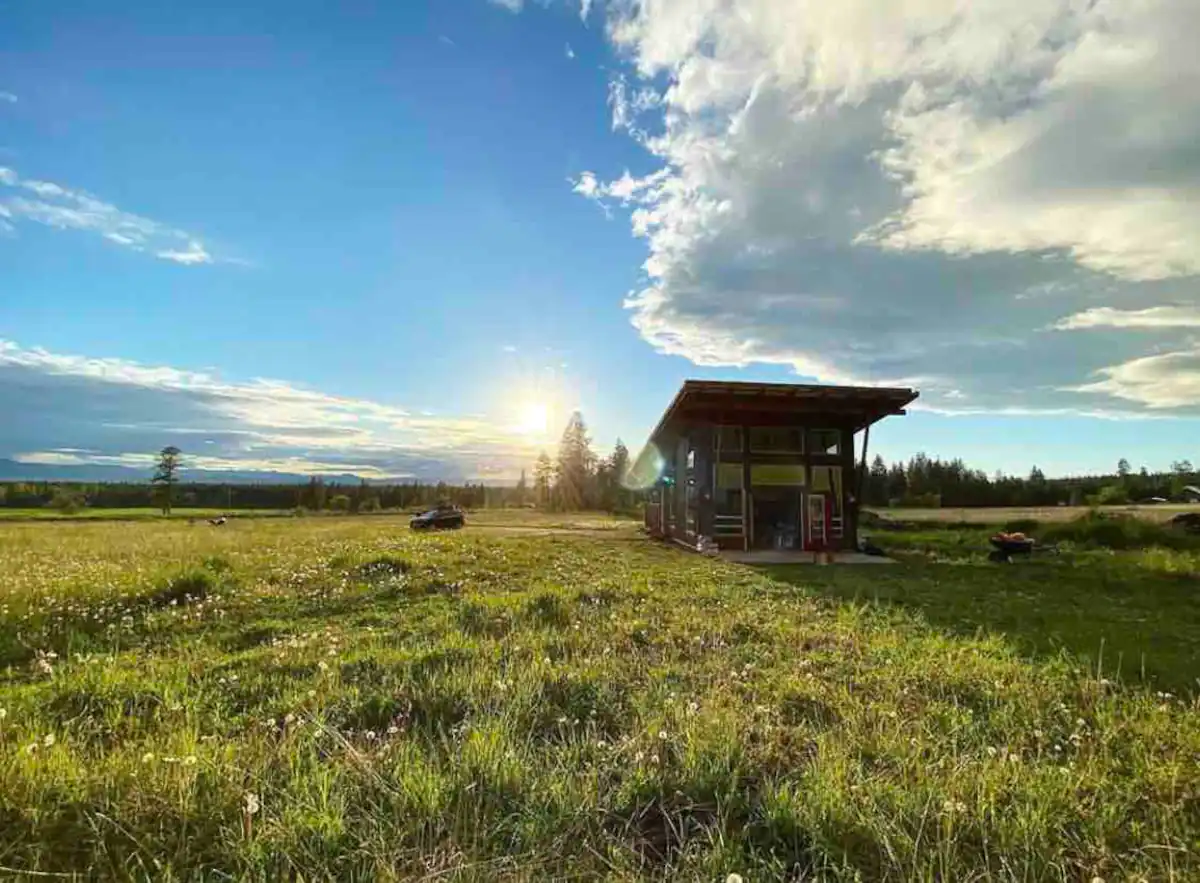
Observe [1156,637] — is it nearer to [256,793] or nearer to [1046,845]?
[1046,845]

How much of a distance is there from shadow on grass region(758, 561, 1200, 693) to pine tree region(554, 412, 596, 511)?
2377 inches

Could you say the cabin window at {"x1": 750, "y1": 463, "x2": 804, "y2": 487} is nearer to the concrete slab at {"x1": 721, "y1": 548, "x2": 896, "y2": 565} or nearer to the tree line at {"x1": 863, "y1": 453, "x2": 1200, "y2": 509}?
the concrete slab at {"x1": 721, "y1": 548, "x2": 896, "y2": 565}

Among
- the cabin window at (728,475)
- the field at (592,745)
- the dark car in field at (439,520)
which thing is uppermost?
the cabin window at (728,475)

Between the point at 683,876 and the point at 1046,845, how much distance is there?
170cm

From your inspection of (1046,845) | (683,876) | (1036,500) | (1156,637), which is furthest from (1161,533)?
(1036,500)

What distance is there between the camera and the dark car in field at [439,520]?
35844mm

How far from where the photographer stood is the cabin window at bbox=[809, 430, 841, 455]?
21.5 metres

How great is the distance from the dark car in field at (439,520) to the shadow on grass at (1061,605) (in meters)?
24.7

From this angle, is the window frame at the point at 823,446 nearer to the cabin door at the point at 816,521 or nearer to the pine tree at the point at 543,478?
the cabin door at the point at 816,521

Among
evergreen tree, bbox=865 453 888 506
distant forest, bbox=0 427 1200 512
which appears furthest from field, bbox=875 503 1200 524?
evergreen tree, bbox=865 453 888 506

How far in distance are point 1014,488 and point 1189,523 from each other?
34138 mm

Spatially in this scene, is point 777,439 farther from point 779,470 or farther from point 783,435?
point 779,470

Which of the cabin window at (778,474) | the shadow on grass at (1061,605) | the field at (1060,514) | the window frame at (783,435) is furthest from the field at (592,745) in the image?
the field at (1060,514)

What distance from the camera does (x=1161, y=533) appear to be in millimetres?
22328
